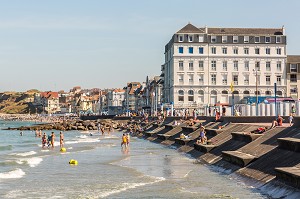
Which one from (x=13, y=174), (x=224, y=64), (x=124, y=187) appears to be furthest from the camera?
(x=224, y=64)

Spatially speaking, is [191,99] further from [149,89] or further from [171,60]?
[149,89]

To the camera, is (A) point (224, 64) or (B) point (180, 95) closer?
(B) point (180, 95)

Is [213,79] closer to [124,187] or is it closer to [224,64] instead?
[224,64]

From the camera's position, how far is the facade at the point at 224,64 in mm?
109750

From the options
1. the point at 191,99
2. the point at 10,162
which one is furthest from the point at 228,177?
the point at 191,99

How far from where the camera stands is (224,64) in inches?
4373

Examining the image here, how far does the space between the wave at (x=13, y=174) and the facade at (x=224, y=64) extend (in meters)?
79.3

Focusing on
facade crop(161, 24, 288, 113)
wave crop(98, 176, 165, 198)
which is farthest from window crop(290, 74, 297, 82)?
wave crop(98, 176, 165, 198)

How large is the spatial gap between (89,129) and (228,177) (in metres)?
96.3

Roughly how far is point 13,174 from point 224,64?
85749mm

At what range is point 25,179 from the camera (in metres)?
27.4

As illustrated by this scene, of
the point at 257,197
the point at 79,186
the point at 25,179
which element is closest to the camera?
the point at 257,197

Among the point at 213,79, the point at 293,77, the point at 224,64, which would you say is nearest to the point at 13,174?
the point at 213,79

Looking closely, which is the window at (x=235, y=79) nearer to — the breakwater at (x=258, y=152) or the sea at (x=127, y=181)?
the breakwater at (x=258, y=152)
